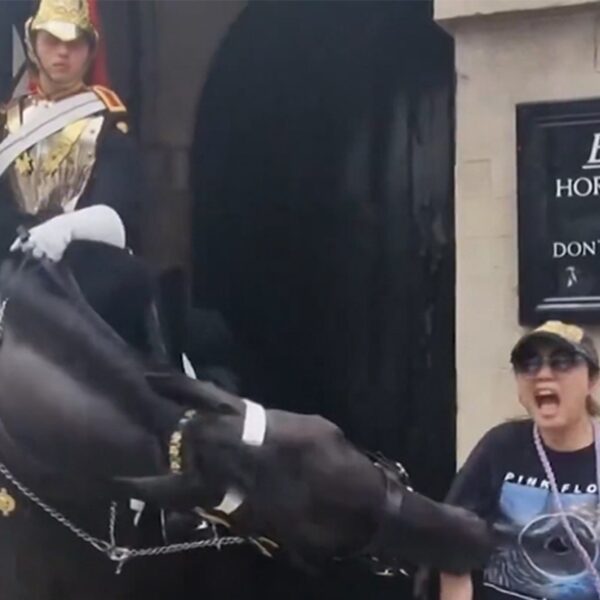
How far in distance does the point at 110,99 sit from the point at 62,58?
19cm

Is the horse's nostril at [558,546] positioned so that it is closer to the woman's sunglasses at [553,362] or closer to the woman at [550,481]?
the woman at [550,481]

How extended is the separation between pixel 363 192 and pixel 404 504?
2.42 ft

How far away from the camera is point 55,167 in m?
3.40

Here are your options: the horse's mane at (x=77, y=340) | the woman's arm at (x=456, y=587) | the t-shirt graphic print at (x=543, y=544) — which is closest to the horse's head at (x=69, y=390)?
the horse's mane at (x=77, y=340)

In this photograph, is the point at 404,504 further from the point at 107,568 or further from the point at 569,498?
the point at 107,568

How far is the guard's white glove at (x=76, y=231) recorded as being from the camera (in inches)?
131

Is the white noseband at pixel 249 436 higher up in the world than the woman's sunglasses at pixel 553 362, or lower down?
lower down

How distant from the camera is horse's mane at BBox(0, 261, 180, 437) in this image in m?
3.15

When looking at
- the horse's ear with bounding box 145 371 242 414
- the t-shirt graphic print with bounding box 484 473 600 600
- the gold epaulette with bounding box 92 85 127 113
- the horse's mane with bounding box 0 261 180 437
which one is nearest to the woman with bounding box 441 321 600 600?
the t-shirt graphic print with bounding box 484 473 600 600

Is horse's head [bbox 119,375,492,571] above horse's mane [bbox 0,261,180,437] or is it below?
below

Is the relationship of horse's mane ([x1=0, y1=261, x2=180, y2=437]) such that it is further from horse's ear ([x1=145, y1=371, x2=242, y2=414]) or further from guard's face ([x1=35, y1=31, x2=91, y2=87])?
guard's face ([x1=35, y1=31, x2=91, y2=87])

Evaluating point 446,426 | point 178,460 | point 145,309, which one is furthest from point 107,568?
point 446,426

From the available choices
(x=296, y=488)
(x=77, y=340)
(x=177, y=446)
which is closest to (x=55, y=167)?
(x=77, y=340)

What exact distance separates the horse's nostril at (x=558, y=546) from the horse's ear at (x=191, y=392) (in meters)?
0.80
